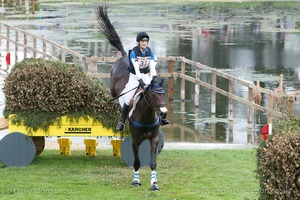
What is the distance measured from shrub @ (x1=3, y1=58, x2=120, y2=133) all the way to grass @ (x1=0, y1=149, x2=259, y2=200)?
2.98ft

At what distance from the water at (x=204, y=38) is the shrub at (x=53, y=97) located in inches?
219

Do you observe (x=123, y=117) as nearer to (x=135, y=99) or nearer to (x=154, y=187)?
(x=135, y=99)

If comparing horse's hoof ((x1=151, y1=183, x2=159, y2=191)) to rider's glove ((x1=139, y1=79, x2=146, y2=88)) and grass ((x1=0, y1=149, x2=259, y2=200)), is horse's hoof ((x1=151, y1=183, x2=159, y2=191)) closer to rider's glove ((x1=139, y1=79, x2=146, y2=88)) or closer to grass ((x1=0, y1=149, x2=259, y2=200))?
grass ((x1=0, y1=149, x2=259, y2=200))

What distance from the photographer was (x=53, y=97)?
1631 centimetres

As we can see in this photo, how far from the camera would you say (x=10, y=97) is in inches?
647

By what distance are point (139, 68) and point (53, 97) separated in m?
2.03

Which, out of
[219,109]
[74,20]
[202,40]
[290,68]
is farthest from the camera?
[74,20]

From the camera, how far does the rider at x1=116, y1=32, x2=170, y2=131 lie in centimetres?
1482

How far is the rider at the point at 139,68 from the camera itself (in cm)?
1482

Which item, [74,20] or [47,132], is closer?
[47,132]

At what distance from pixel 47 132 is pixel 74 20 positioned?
43.4m

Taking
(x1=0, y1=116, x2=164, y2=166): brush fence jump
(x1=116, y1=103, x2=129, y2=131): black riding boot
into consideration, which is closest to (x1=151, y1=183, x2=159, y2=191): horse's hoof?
(x1=116, y1=103, x2=129, y2=131): black riding boot

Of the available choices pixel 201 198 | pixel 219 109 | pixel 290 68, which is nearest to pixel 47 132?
pixel 201 198

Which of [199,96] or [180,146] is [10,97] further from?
[199,96]
